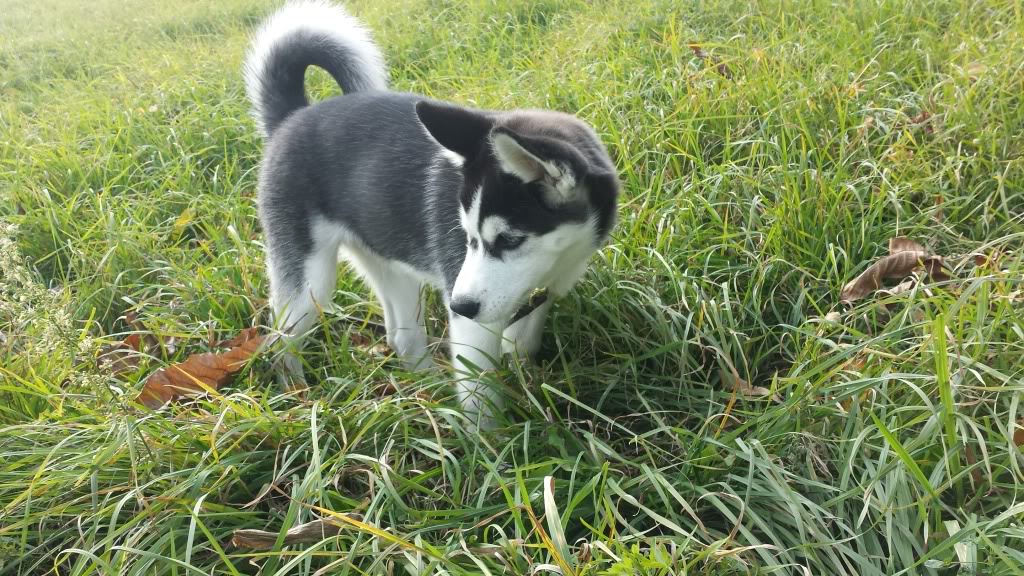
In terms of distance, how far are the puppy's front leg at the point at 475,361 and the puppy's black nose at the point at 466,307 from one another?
0.50 ft

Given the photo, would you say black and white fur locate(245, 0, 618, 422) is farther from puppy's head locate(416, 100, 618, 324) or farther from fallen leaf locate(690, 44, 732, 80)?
fallen leaf locate(690, 44, 732, 80)

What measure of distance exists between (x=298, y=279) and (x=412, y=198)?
57 cm

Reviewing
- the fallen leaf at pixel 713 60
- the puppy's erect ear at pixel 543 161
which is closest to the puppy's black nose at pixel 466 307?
the puppy's erect ear at pixel 543 161

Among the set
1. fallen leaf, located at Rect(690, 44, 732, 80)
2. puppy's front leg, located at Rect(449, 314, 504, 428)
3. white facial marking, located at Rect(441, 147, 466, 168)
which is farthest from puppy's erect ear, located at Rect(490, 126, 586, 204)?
fallen leaf, located at Rect(690, 44, 732, 80)

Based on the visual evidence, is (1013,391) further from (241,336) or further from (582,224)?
(241,336)

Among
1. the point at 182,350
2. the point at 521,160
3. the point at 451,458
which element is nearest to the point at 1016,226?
the point at 521,160

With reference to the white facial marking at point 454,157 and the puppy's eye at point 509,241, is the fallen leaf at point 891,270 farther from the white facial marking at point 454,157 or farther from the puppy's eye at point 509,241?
the white facial marking at point 454,157

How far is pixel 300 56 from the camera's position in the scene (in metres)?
3.33

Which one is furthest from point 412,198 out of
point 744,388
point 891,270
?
point 891,270

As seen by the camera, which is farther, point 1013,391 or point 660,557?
point 1013,391

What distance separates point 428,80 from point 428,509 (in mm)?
3468

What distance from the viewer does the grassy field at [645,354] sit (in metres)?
1.85

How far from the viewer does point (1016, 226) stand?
268 cm

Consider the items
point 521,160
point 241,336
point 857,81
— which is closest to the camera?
point 521,160
